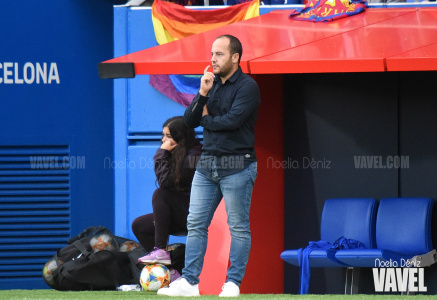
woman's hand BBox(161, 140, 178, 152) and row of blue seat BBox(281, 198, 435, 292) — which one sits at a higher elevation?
woman's hand BBox(161, 140, 178, 152)

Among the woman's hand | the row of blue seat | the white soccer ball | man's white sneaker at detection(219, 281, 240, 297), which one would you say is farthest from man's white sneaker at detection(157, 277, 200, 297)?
the woman's hand

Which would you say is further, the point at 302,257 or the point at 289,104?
the point at 289,104

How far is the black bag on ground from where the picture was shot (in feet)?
26.9

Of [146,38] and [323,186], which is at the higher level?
[146,38]

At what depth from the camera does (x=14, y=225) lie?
10070mm

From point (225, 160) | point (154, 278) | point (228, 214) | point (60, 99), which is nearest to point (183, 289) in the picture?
point (228, 214)

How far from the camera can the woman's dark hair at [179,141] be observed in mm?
7816

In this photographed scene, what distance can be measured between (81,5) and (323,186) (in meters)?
3.70

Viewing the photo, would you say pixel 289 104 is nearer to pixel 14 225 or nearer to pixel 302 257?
pixel 302 257

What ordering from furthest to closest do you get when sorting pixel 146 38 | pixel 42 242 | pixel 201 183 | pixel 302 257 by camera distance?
pixel 42 242, pixel 146 38, pixel 302 257, pixel 201 183

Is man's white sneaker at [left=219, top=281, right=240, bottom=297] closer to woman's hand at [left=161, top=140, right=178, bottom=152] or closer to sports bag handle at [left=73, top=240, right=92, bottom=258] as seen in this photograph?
woman's hand at [left=161, top=140, right=178, bottom=152]

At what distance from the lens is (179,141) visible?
787cm

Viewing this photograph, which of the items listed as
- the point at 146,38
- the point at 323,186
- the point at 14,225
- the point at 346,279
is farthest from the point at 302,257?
the point at 14,225

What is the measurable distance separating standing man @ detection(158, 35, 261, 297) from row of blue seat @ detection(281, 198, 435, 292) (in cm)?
131
